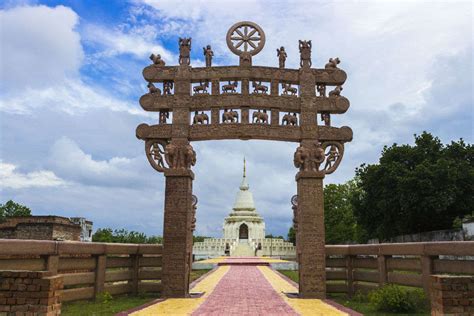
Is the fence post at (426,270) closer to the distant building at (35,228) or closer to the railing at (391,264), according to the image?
the railing at (391,264)

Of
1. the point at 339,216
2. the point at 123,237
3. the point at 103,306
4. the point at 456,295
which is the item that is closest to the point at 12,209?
the point at 123,237

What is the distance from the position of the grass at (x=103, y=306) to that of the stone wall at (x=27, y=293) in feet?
9.57

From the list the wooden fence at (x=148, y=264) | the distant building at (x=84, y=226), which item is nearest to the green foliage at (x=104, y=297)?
the wooden fence at (x=148, y=264)

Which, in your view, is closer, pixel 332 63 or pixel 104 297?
pixel 104 297

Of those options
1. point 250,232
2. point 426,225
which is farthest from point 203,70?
point 250,232

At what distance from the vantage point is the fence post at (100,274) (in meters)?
11.1

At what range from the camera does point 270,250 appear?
43.8 metres

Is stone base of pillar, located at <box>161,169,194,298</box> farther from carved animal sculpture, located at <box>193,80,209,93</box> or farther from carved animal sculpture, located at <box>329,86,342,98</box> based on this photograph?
carved animal sculpture, located at <box>329,86,342,98</box>

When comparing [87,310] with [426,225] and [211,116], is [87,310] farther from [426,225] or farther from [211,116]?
[426,225]

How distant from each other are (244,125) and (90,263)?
18.5ft

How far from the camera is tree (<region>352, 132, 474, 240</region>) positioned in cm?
2677

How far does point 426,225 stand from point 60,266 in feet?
85.5

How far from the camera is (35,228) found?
80.0 ft

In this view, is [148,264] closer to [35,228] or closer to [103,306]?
[103,306]
